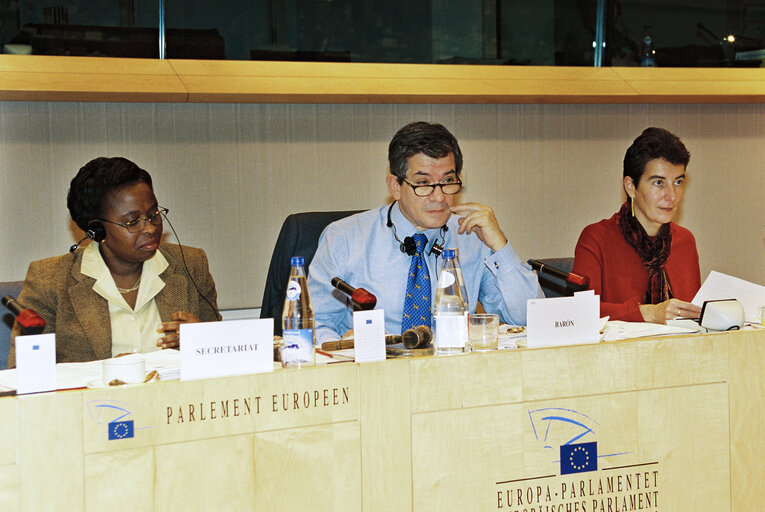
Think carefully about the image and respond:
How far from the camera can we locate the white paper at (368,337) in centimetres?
143

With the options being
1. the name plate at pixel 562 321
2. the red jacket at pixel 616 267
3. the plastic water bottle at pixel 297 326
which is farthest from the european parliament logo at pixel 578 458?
the red jacket at pixel 616 267

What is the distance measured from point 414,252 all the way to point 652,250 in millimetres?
944

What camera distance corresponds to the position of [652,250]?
8.89 feet

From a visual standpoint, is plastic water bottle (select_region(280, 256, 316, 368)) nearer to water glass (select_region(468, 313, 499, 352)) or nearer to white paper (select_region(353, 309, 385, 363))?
white paper (select_region(353, 309, 385, 363))

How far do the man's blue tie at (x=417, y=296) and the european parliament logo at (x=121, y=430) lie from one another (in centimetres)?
112

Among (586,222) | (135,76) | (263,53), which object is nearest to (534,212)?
(586,222)

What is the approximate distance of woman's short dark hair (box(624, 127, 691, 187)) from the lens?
8.72 ft

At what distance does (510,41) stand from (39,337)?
121 inches

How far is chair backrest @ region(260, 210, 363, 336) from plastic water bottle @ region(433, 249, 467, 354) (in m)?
0.92

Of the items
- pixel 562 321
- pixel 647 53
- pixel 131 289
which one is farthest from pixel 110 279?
pixel 647 53

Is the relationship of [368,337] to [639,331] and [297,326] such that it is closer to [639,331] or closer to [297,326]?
[297,326]

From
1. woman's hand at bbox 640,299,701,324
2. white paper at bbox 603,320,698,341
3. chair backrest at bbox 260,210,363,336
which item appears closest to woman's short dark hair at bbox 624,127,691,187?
woman's hand at bbox 640,299,701,324

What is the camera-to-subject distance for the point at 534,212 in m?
3.95

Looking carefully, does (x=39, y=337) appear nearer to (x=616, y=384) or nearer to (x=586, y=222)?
(x=616, y=384)
